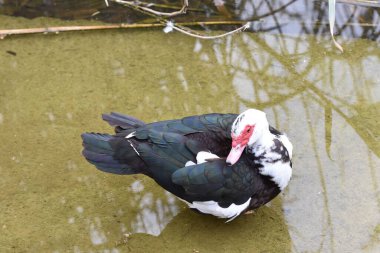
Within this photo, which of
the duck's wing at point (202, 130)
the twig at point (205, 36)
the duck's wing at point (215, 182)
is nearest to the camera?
the duck's wing at point (215, 182)

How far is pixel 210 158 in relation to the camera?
301 cm

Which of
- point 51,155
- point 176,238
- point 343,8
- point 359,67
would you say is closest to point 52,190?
point 51,155

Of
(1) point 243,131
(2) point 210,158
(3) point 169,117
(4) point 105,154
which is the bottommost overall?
(3) point 169,117

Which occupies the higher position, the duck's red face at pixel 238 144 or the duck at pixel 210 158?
the duck's red face at pixel 238 144

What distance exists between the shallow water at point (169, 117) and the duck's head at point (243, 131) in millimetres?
446

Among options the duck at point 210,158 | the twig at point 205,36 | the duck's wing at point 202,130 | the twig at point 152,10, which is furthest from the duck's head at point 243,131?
the twig at point 152,10

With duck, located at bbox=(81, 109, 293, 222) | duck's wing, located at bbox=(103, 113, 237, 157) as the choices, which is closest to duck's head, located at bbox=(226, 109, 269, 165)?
duck, located at bbox=(81, 109, 293, 222)

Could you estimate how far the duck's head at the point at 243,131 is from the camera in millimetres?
2965

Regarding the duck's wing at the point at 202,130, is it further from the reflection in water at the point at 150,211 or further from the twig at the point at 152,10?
the twig at the point at 152,10

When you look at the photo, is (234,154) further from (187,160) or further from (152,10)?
(152,10)

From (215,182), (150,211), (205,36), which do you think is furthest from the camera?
(205,36)

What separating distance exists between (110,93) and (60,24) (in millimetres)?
911

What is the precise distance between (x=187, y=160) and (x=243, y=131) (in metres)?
0.30

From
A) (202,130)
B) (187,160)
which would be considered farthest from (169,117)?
(187,160)
